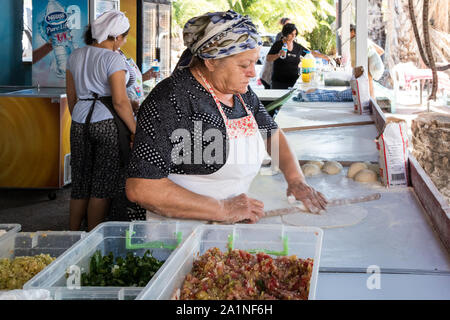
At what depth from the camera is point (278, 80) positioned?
7.07 metres

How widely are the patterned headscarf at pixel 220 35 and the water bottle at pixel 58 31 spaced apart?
4134mm

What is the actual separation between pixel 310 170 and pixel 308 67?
4.22m

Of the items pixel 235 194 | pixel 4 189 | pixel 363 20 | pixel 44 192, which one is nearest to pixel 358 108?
pixel 363 20

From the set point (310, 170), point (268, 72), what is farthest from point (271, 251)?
point (268, 72)

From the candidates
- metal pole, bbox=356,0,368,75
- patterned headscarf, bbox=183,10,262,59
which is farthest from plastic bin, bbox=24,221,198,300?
metal pole, bbox=356,0,368,75

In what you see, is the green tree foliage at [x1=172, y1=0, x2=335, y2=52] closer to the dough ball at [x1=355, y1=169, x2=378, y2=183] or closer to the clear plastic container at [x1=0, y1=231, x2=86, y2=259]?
the dough ball at [x1=355, y1=169, x2=378, y2=183]

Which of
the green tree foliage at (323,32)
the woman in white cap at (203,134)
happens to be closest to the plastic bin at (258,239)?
the woman in white cap at (203,134)

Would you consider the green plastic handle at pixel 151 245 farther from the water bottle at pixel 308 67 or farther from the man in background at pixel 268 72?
the man in background at pixel 268 72

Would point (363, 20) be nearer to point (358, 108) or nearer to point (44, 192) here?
point (358, 108)

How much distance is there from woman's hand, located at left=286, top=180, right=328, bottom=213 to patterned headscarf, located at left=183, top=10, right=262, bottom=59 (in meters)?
0.62

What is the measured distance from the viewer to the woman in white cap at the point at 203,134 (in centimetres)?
173

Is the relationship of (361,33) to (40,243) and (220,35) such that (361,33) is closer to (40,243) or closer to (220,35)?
(220,35)

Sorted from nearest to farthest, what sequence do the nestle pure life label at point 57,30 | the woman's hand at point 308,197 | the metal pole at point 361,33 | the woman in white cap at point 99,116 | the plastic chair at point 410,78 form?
the woman's hand at point 308,197 < the woman in white cap at point 99,116 < the metal pole at point 361,33 < the nestle pure life label at point 57,30 < the plastic chair at point 410,78

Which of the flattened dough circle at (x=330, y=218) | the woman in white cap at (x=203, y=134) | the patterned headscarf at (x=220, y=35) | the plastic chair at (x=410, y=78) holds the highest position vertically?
the plastic chair at (x=410, y=78)
